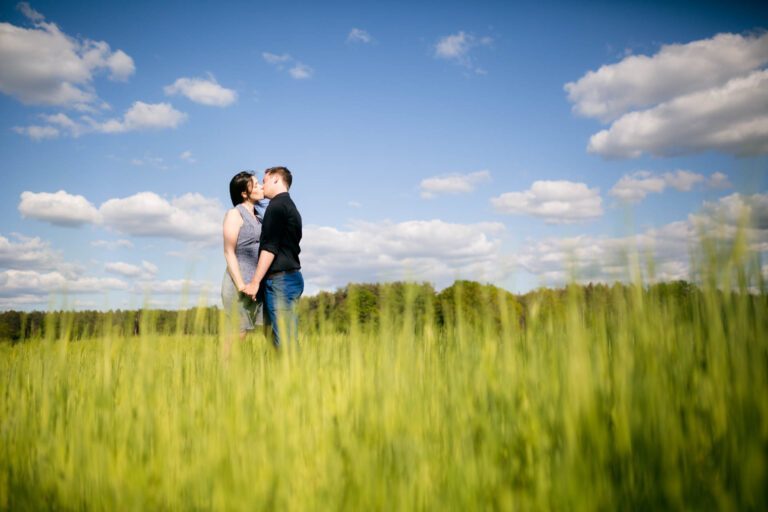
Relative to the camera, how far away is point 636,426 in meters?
1.66

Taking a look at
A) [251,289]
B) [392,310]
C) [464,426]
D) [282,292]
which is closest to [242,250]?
[251,289]

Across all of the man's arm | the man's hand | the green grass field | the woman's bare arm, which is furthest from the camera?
the woman's bare arm

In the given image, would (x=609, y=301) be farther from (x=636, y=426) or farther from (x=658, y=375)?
(x=636, y=426)

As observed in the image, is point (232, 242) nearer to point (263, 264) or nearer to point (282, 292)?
point (263, 264)

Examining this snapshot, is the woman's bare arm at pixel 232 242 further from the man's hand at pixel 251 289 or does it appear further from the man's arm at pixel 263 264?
the man's arm at pixel 263 264

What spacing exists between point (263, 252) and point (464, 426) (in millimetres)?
3452

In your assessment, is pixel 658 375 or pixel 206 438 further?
pixel 206 438

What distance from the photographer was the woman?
5.42 metres

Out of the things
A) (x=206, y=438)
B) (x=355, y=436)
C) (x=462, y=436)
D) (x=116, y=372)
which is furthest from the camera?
(x=116, y=372)

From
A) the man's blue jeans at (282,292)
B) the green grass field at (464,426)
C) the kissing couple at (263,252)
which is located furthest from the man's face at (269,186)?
the green grass field at (464,426)

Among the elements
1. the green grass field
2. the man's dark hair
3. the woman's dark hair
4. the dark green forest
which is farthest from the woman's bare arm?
the green grass field

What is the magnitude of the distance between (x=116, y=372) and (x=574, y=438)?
→ 3.59 meters

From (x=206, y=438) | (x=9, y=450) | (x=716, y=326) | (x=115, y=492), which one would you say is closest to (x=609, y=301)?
(x=716, y=326)

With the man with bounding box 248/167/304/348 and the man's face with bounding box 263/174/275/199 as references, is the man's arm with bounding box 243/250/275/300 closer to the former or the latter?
the man with bounding box 248/167/304/348
